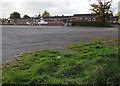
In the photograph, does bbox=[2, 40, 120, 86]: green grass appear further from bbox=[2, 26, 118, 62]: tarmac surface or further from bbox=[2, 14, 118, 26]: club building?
bbox=[2, 14, 118, 26]: club building

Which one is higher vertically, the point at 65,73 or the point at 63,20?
the point at 63,20

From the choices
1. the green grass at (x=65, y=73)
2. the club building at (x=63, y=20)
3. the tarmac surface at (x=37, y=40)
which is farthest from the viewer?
the club building at (x=63, y=20)

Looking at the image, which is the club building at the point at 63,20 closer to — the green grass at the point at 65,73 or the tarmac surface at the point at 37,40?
the tarmac surface at the point at 37,40

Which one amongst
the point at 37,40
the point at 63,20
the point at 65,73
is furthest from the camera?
the point at 63,20

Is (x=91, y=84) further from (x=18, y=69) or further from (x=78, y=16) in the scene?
(x=78, y=16)

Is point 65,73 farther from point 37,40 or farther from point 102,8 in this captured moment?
point 102,8

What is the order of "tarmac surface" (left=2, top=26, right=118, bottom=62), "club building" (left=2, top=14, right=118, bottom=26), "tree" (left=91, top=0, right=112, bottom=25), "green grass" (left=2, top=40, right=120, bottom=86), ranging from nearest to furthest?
1. "green grass" (left=2, top=40, right=120, bottom=86)
2. "tarmac surface" (left=2, top=26, right=118, bottom=62)
3. "tree" (left=91, top=0, right=112, bottom=25)
4. "club building" (left=2, top=14, right=118, bottom=26)

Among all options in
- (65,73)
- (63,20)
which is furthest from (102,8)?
(65,73)

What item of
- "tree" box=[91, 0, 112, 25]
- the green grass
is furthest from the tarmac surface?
"tree" box=[91, 0, 112, 25]

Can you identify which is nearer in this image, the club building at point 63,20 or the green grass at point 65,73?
the green grass at point 65,73

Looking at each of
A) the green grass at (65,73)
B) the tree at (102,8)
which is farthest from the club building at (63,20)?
the green grass at (65,73)

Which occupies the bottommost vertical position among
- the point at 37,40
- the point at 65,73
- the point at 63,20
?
the point at 65,73

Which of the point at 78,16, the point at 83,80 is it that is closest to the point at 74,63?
the point at 83,80

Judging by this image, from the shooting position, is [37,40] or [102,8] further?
[102,8]
